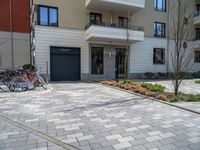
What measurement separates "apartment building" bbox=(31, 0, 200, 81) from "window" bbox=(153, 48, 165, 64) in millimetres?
108

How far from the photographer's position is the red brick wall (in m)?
21.9

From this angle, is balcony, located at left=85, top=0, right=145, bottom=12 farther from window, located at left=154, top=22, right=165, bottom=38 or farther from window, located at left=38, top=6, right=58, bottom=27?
window, located at left=154, top=22, right=165, bottom=38

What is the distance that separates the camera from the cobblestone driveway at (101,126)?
4078 millimetres

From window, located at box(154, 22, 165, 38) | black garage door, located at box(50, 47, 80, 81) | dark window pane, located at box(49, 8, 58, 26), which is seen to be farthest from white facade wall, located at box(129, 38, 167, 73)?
dark window pane, located at box(49, 8, 58, 26)

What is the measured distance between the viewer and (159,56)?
21938 mm

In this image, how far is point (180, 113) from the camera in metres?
6.51

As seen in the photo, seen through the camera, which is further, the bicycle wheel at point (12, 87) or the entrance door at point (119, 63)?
the entrance door at point (119, 63)

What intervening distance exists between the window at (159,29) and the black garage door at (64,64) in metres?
9.20

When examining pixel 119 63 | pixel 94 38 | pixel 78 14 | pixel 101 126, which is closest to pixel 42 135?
pixel 101 126

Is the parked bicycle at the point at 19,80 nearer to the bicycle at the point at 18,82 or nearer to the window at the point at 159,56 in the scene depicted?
the bicycle at the point at 18,82

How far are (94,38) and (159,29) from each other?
868 cm

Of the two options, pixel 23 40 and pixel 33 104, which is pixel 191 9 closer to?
pixel 23 40

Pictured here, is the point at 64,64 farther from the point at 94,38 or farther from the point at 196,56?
the point at 196,56

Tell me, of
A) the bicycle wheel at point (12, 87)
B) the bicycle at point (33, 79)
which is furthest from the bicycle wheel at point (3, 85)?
the bicycle at point (33, 79)
